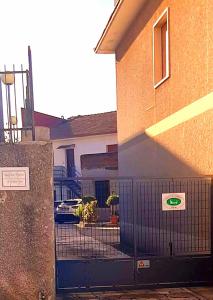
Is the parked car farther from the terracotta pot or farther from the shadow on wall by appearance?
the shadow on wall

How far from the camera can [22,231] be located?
5.64 meters

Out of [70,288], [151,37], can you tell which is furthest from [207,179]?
[151,37]

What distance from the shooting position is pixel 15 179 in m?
5.64

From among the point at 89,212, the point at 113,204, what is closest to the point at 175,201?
the point at 113,204

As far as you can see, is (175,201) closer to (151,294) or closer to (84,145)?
(151,294)

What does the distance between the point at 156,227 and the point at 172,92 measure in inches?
151

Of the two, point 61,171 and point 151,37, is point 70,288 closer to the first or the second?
point 151,37

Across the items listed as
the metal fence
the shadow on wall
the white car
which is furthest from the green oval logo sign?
the white car

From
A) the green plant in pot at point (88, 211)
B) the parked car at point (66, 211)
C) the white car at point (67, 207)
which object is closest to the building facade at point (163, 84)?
the green plant in pot at point (88, 211)

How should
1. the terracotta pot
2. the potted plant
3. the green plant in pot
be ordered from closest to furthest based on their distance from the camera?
1. the terracotta pot
2. the potted plant
3. the green plant in pot

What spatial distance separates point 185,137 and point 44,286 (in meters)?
4.63

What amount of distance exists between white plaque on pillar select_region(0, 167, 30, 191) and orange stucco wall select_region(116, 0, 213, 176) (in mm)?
3641

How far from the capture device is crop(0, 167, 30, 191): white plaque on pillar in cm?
562

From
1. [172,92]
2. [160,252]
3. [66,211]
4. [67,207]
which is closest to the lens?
[172,92]
